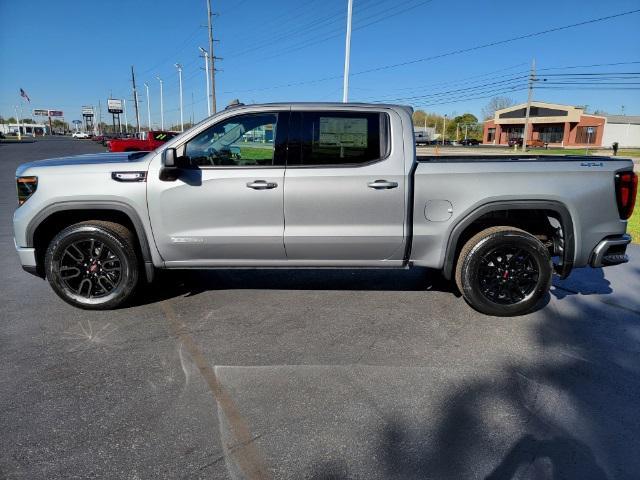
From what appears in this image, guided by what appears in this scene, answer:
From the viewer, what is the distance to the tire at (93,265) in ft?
14.4

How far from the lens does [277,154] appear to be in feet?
14.3

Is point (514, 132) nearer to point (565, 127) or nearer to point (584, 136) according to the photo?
point (565, 127)

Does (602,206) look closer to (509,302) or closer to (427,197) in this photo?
(509,302)

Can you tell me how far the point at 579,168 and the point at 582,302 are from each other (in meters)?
1.59

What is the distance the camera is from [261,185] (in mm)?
4246

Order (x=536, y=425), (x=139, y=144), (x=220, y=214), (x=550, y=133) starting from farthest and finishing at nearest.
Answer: (x=550, y=133)
(x=139, y=144)
(x=220, y=214)
(x=536, y=425)

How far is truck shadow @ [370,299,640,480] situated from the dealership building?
7517 cm

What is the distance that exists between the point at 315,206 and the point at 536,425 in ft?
8.09

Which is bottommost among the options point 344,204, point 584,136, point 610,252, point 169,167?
point 610,252

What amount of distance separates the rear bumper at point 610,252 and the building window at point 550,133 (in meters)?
81.3

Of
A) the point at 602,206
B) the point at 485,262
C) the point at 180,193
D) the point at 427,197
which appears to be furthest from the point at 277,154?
the point at 602,206

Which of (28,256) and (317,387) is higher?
(28,256)

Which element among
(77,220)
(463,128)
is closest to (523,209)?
(77,220)

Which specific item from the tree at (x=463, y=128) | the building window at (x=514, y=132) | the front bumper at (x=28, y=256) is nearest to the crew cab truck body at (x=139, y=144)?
the front bumper at (x=28, y=256)
